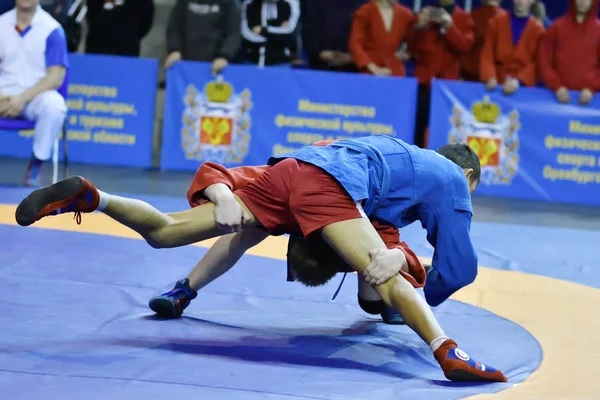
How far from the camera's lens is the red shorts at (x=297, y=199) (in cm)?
374

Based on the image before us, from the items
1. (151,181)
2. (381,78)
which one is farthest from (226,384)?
(381,78)

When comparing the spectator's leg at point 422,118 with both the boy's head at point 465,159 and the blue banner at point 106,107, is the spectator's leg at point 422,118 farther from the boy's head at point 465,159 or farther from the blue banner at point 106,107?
the boy's head at point 465,159

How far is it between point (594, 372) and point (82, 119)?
670 cm

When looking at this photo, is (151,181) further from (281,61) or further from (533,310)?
(533,310)

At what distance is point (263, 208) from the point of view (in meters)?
3.97

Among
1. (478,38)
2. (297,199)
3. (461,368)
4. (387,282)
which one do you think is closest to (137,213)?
(297,199)

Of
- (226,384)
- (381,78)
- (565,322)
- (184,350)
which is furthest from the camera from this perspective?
(381,78)

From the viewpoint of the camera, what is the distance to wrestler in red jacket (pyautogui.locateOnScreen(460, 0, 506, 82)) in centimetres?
961

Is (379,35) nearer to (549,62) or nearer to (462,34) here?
(462,34)

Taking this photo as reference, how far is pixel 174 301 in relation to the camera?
418cm

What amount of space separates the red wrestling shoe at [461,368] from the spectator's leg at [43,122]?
16.2 feet

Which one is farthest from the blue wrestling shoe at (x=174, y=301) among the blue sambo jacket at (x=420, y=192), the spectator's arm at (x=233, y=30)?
the spectator's arm at (x=233, y=30)

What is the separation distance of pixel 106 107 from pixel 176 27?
1.13 meters

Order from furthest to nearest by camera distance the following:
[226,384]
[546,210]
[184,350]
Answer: [546,210], [184,350], [226,384]
